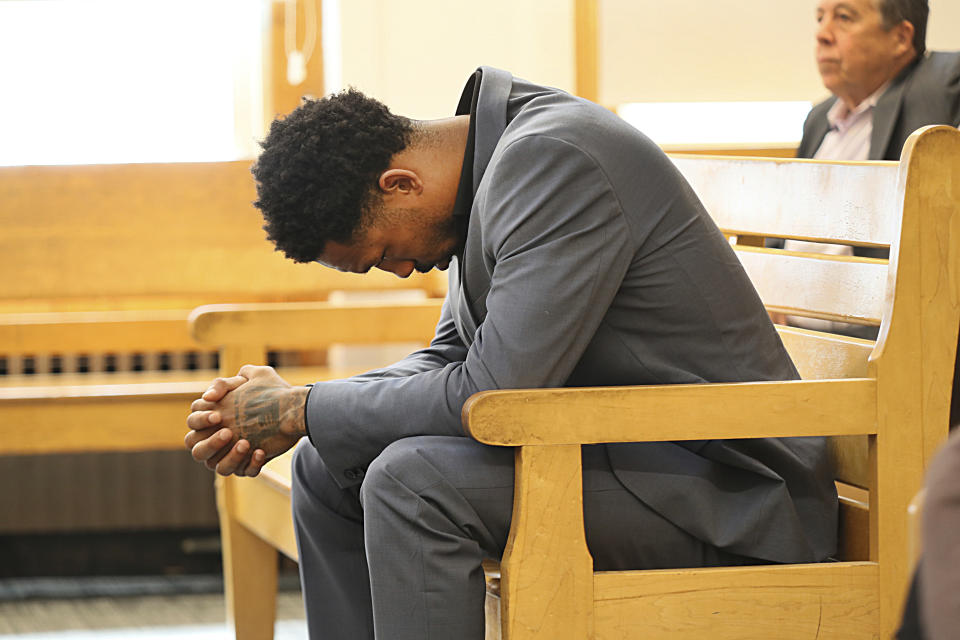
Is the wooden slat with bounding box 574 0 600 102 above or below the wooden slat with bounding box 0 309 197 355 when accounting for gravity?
above

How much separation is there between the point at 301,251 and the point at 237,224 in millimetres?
1718

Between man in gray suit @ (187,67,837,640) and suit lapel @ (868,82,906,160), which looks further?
suit lapel @ (868,82,906,160)

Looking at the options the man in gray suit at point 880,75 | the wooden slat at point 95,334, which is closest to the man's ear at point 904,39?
the man in gray suit at point 880,75

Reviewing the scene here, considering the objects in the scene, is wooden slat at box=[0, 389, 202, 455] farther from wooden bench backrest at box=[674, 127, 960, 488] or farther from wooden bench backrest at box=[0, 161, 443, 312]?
wooden bench backrest at box=[674, 127, 960, 488]

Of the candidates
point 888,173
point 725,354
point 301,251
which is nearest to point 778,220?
point 888,173

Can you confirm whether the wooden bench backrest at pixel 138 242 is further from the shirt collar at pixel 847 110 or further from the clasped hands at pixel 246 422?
the clasped hands at pixel 246 422

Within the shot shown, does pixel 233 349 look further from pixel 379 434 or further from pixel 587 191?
pixel 587 191

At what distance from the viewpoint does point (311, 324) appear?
1.94m

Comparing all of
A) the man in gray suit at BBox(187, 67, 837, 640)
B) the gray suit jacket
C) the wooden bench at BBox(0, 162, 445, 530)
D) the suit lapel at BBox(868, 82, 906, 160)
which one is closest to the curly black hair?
the man in gray suit at BBox(187, 67, 837, 640)

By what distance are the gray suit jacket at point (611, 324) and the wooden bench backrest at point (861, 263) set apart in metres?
0.12

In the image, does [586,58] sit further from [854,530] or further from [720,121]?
[854,530]

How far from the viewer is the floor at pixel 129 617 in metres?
2.30

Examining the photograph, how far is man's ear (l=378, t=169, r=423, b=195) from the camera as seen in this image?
1.25 metres

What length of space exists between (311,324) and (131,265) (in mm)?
Answer: 1137
